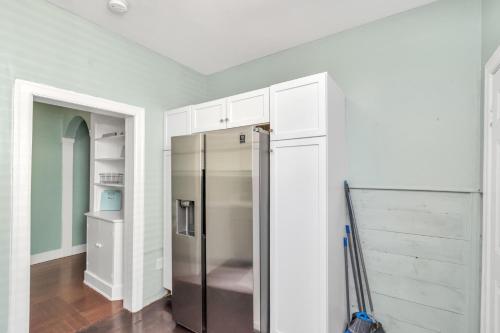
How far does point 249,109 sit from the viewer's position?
210cm

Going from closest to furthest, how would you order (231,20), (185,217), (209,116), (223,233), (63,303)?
1. (223,233)
2. (231,20)
3. (185,217)
4. (209,116)
5. (63,303)

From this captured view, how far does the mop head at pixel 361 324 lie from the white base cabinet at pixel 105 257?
7.55ft

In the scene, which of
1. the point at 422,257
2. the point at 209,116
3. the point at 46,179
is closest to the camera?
the point at 422,257

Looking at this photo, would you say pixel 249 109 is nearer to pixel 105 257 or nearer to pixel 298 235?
pixel 298 235

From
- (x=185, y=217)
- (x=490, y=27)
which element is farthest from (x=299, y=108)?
(x=185, y=217)

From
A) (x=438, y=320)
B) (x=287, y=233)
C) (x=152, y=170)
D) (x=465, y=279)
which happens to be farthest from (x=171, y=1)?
(x=438, y=320)

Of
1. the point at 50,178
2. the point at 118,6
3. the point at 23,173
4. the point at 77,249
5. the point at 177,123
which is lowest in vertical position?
the point at 77,249

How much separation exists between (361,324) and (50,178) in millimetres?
4618

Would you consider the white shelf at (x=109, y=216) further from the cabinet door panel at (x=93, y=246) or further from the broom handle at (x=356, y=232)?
the broom handle at (x=356, y=232)

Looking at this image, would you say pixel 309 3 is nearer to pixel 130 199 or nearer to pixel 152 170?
pixel 152 170

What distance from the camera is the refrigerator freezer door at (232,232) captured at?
1.78 m

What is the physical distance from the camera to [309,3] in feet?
6.03

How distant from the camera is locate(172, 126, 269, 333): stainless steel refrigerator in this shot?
1.79m

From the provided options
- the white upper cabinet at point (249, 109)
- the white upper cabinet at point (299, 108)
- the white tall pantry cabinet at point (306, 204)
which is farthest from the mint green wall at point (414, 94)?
the white upper cabinet at point (249, 109)
